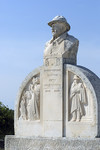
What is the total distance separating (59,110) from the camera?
12852 millimetres

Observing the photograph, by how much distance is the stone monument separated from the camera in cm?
1234

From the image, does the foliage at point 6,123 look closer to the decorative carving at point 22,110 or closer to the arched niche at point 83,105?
the decorative carving at point 22,110

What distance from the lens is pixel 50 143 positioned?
41.8 feet

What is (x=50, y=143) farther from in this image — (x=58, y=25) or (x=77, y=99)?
(x=58, y=25)

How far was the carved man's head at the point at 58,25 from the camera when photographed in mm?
13289

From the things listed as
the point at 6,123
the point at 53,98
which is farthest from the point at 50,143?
the point at 6,123

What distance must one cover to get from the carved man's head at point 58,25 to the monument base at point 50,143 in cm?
317

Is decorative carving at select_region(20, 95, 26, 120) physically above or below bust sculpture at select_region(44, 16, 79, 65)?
below

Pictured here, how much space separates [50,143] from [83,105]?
1463 mm

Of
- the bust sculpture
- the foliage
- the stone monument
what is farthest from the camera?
the foliage

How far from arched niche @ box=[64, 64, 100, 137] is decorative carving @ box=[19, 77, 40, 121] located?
3.16 ft

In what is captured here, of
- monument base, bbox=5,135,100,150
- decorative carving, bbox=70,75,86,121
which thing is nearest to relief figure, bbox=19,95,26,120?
monument base, bbox=5,135,100,150

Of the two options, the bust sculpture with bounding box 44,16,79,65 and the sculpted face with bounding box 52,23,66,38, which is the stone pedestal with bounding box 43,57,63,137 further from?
the sculpted face with bounding box 52,23,66,38

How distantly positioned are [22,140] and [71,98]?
6.68ft
